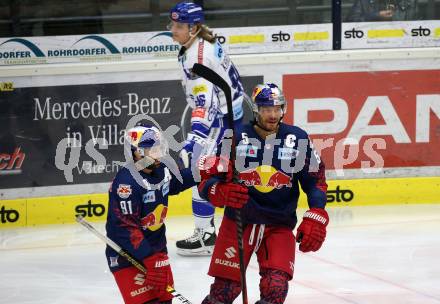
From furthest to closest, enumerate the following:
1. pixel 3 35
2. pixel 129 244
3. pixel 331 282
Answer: pixel 3 35
pixel 331 282
pixel 129 244

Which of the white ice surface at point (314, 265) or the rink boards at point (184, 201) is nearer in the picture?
the white ice surface at point (314, 265)

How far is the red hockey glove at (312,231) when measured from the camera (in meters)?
4.68

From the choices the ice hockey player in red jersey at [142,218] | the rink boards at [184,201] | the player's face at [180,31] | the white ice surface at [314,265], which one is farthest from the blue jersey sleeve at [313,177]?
the rink boards at [184,201]

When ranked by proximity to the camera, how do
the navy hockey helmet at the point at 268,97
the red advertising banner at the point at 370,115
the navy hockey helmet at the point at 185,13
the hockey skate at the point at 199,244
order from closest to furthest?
the navy hockey helmet at the point at 268,97 < the navy hockey helmet at the point at 185,13 < the hockey skate at the point at 199,244 < the red advertising banner at the point at 370,115

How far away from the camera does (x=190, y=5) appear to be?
6594 mm

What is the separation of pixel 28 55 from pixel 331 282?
3.07 meters

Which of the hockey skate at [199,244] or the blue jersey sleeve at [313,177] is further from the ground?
the blue jersey sleeve at [313,177]

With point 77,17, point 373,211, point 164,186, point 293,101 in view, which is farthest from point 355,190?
point 164,186

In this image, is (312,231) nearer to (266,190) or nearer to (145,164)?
(266,190)

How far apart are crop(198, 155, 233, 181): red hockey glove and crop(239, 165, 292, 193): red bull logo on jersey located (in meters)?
0.08

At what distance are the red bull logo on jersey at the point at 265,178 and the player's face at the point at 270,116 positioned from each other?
0.63 ft

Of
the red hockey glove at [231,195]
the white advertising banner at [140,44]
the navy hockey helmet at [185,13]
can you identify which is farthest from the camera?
the white advertising banner at [140,44]

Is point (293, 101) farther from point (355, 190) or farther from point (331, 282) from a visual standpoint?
point (331, 282)

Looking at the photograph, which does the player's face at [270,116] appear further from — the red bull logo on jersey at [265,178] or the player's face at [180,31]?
the player's face at [180,31]
